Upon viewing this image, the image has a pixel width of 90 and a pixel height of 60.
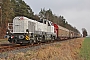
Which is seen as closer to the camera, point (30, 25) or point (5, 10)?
point (30, 25)

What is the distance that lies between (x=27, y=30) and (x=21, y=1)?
169 feet

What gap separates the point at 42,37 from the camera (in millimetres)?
29625

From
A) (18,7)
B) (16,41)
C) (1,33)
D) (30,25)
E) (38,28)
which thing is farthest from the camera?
(18,7)

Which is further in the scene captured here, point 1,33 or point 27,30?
point 1,33

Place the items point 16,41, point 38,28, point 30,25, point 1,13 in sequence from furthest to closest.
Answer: point 1,13 < point 38,28 < point 30,25 < point 16,41

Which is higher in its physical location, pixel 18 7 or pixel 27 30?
pixel 18 7

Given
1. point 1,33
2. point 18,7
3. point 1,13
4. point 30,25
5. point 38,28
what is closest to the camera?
point 30,25

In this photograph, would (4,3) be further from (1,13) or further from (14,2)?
(14,2)

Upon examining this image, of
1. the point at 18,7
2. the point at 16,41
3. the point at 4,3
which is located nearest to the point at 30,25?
the point at 16,41

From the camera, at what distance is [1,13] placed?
199 ft

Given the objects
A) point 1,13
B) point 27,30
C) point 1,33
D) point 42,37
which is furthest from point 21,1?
point 27,30

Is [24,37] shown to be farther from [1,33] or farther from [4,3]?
[4,3]

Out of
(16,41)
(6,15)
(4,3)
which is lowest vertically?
(16,41)

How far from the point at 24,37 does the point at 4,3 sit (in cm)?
4389
